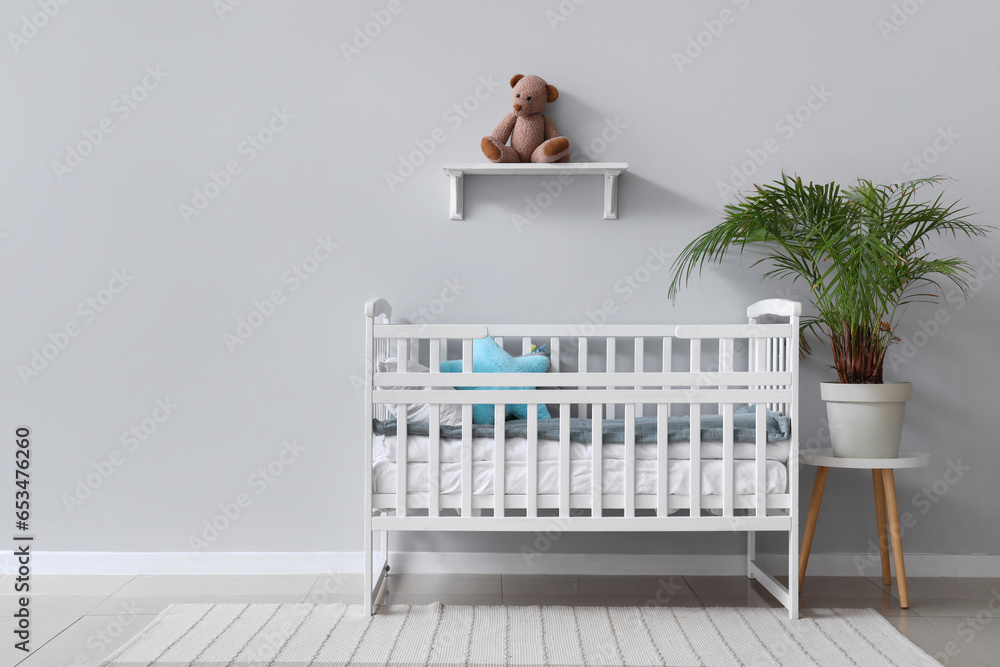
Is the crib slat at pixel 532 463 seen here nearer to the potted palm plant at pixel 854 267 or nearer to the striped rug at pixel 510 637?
the striped rug at pixel 510 637

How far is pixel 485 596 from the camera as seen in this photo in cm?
204

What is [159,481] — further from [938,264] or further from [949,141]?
[949,141]

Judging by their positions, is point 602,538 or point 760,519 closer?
point 760,519

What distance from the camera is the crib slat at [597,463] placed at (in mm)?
1770

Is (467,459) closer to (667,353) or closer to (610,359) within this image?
(610,359)

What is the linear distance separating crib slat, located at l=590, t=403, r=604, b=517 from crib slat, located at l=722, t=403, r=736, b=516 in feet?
1.01

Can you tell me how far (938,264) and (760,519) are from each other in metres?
0.88

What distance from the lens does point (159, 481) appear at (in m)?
2.26

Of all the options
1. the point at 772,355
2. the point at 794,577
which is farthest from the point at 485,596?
the point at 772,355

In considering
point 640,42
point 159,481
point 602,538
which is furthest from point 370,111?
point 602,538

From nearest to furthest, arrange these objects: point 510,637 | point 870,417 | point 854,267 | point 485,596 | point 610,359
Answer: point 510,637 < point 854,267 < point 870,417 < point 485,596 < point 610,359

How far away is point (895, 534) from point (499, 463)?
1158 mm

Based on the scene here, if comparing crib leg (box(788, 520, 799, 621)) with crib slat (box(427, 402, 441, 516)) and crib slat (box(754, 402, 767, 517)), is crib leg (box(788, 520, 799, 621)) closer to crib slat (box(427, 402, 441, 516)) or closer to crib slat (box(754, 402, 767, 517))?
crib slat (box(754, 402, 767, 517))

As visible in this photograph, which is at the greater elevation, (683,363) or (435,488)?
(683,363)
